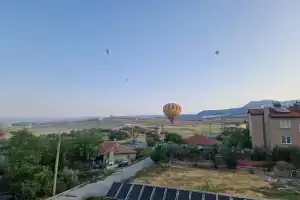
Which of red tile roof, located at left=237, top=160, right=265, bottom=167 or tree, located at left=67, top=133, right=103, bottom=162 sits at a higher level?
tree, located at left=67, top=133, right=103, bottom=162

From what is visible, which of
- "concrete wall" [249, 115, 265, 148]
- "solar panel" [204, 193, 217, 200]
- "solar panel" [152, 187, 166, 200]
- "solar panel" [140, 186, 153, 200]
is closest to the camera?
"solar panel" [204, 193, 217, 200]

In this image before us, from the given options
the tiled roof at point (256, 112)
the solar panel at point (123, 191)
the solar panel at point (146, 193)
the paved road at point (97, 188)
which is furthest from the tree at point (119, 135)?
the solar panel at point (146, 193)

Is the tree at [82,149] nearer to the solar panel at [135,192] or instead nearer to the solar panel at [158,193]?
the solar panel at [135,192]

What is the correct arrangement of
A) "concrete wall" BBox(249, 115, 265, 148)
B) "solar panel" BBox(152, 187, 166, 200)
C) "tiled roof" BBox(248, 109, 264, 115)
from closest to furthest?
"solar panel" BBox(152, 187, 166, 200) < "concrete wall" BBox(249, 115, 265, 148) < "tiled roof" BBox(248, 109, 264, 115)

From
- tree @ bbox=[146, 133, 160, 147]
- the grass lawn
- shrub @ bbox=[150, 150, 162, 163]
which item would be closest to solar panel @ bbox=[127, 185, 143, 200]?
Result: the grass lawn

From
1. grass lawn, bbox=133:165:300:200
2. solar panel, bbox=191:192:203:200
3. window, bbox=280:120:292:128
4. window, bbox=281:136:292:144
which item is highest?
window, bbox=280:120:292:128

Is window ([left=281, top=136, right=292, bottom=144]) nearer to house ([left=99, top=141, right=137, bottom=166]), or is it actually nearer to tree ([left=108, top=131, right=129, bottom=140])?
house ([left=99, top=141, right=137, bottom=166])

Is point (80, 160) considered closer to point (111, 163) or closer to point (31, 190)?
point (111, 163)

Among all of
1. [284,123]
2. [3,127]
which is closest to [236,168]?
[284,123]

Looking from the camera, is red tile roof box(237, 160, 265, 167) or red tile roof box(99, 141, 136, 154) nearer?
red tile roof box(237, 160, 265, 167)
